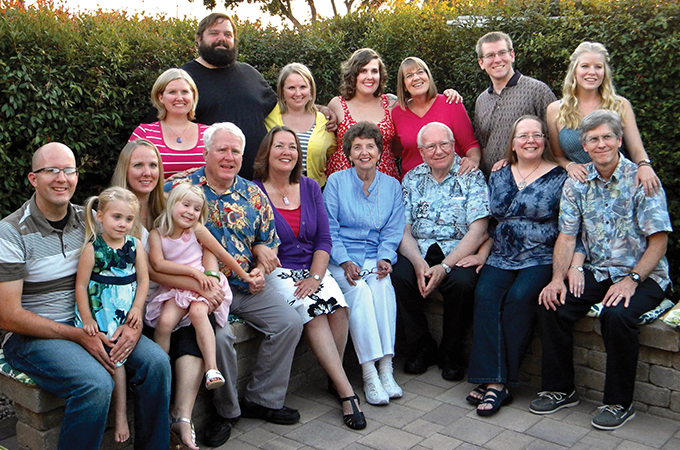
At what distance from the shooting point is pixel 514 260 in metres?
4.11

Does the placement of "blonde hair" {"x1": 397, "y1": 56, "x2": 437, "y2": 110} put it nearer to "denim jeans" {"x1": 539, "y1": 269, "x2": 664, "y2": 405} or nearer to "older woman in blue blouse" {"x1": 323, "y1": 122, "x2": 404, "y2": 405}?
"older woman in blue blouse" {"x1": 323, "y1": 122, "x2": 404, "y2": 405}

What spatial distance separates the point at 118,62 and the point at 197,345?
7.78 ft

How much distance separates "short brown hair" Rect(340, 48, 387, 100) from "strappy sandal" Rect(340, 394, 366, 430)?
2.47 m

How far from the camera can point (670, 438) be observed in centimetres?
336

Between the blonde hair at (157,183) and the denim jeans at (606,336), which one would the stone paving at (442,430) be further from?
the blonde hair at (157,183)

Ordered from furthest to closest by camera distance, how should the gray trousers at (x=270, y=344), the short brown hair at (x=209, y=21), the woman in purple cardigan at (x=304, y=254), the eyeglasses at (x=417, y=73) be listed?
the eyeglasses at (x=417, y=73) → the short brown hair at (x=209, y=21) → the woman in purple cardigan at (x=304, y=254) → the gray trousers at (x=270, y=344)

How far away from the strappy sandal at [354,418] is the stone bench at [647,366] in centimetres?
139

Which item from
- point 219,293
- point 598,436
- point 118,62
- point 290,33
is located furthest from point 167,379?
point 290,33

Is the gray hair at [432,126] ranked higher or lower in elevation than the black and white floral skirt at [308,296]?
higher

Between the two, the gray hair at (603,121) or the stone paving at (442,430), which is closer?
the stone paving at (442,430)

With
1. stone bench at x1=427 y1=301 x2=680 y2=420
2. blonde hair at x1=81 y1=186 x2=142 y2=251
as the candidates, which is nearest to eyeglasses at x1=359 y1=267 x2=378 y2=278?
stone bench at x1=427 y1=301 x2=680 y2=420

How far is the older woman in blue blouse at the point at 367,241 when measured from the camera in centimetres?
404

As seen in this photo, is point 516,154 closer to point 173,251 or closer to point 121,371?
point 173,251

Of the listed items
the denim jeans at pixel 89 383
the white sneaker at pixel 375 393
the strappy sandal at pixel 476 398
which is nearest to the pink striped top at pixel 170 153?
the denim jeans at pixel 89 383
